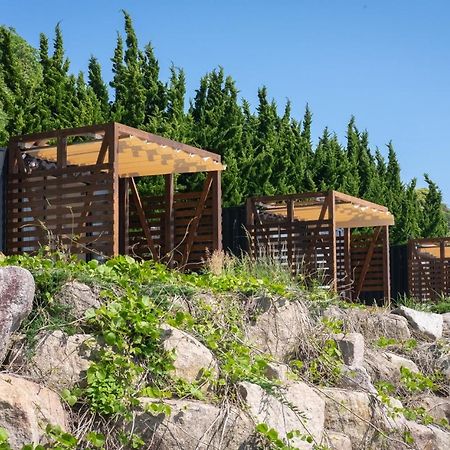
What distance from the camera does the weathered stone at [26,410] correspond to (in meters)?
5.09

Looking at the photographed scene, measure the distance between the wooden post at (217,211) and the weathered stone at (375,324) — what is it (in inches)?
131

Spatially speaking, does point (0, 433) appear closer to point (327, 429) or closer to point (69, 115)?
point (327, 429)

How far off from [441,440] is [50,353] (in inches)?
145

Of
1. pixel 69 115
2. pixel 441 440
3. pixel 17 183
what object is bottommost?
pixel 441 440

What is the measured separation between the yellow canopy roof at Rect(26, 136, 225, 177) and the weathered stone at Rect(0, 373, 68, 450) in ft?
21.2

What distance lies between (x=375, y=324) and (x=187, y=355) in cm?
406

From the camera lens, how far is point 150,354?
6.09 metres

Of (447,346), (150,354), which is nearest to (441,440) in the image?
(447,346)

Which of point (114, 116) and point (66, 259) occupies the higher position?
point (114, 116)

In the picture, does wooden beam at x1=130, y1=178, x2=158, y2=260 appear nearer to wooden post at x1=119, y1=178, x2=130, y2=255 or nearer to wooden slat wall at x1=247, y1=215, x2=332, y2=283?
wooden post at x1=119, y1=178, x2=130, y2=255

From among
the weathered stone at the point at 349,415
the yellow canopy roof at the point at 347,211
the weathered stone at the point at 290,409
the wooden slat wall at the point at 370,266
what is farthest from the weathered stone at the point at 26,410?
the wooden slat wall at the point at 370,266

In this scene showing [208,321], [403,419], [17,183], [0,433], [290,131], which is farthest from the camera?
[290,131]

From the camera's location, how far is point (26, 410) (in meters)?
5.12

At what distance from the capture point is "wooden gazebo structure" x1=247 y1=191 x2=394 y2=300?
Result: 16.2 meters
